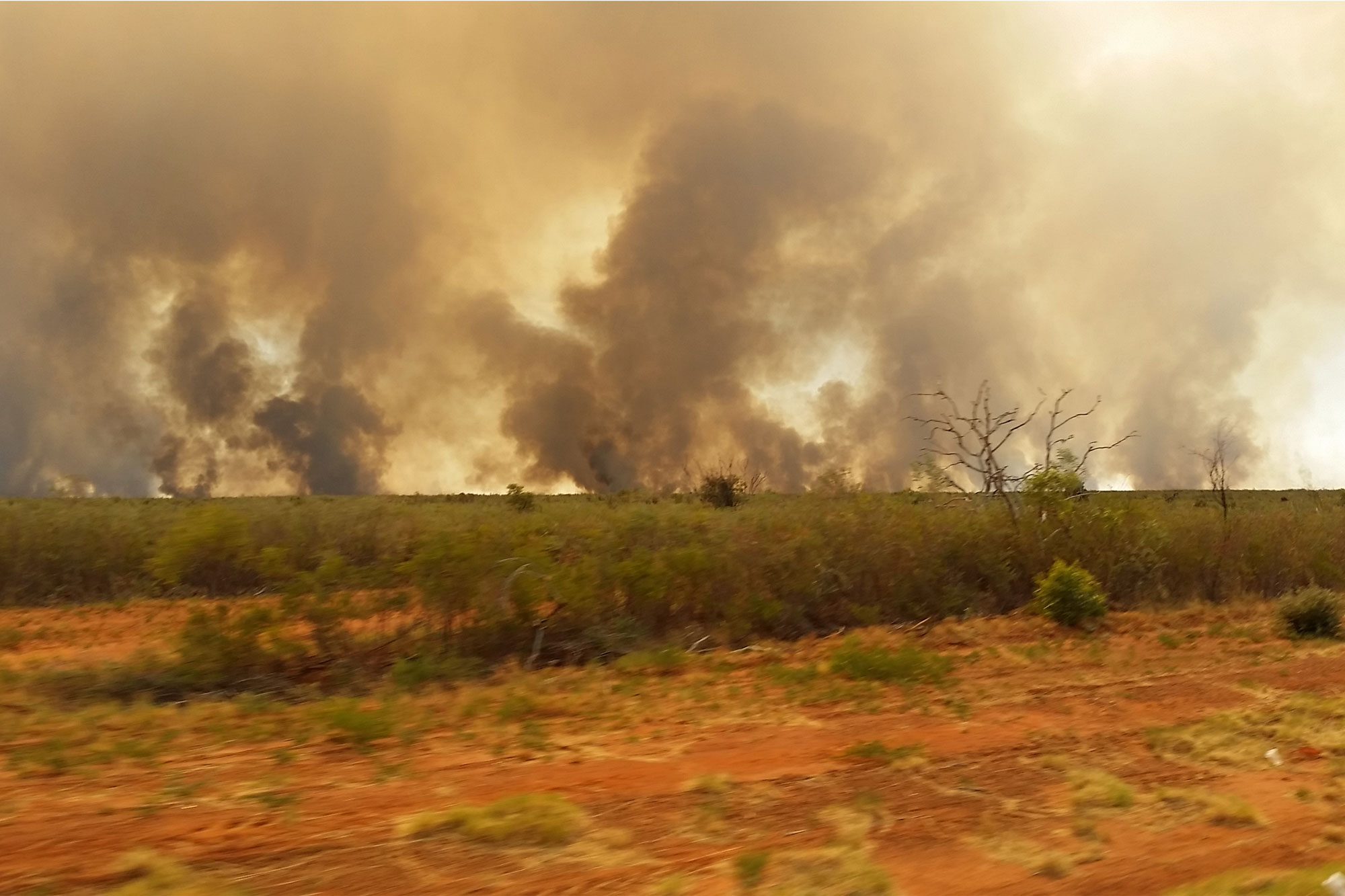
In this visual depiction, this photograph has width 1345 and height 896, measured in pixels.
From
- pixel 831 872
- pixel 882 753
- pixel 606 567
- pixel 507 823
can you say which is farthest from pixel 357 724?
pixel 606 567

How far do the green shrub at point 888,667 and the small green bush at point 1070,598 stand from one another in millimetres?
4844

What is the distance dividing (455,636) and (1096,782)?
847cm

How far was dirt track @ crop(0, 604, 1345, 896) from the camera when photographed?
4965 mm

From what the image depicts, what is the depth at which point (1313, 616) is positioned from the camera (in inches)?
575

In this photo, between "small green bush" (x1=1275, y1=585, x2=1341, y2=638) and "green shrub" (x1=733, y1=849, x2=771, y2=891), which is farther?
"small green bush" (x1=1275, y1=585, x2=1341, y2=638)

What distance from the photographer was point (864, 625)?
15.1m

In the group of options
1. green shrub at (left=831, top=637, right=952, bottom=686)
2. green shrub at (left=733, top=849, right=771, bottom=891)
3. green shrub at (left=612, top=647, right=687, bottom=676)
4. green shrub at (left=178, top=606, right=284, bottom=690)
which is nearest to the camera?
green shrub at (left=733, top=849, right=771, bottom=891)

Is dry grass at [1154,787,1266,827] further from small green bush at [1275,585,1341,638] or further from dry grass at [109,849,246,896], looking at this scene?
small green bush at [1275,585,1341,638]

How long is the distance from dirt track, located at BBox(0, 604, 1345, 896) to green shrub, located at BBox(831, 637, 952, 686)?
0.39 meters

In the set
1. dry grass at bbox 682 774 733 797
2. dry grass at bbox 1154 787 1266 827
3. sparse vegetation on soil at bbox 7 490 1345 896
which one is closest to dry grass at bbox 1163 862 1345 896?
sparse vegetation on soil at bbox 7 490 1345 896

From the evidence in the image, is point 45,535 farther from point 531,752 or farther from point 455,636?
point 531,752

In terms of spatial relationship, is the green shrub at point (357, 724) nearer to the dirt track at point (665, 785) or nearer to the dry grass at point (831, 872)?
the dirt track at point (665, 785)

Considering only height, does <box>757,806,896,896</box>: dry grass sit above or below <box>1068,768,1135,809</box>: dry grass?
above

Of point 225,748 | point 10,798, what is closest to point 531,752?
point 225,748
